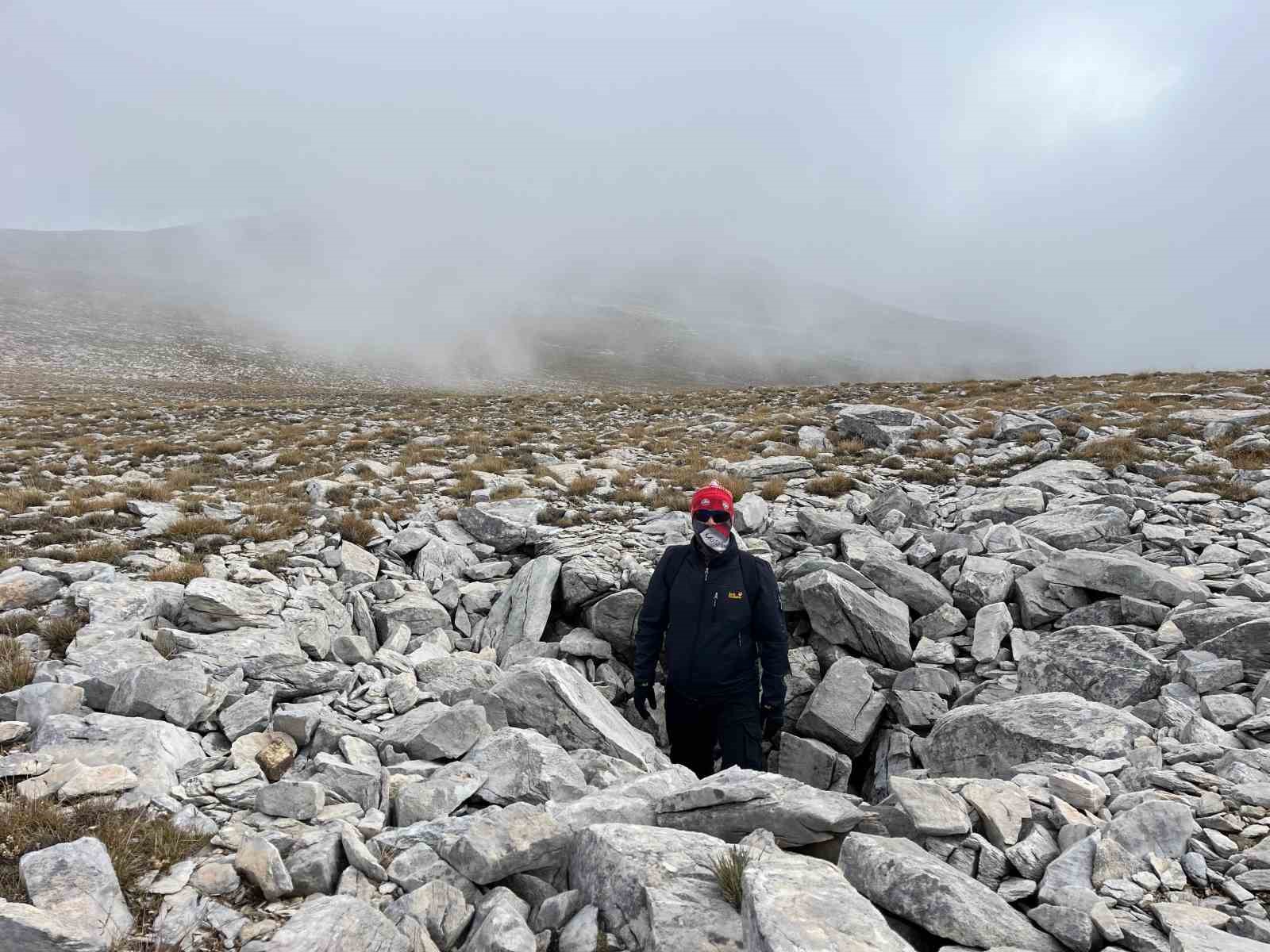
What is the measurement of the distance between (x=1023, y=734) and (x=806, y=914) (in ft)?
14.7

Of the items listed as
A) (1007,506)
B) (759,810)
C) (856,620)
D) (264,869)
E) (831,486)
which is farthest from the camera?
(831,486)

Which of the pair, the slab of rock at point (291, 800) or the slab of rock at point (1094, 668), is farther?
the slab of rock at point (1094, 668)

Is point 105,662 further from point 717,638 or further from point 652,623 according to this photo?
point 717,638

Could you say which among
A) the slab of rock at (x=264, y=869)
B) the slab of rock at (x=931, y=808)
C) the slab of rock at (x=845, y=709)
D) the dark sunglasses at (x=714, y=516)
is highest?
the dark sunglasses at (x=714, y=516)

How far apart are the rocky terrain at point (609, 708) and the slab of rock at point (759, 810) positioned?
31 mm

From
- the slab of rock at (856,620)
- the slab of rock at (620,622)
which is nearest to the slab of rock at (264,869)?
the slab of rock at (620,622)

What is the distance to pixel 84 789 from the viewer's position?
447 cm

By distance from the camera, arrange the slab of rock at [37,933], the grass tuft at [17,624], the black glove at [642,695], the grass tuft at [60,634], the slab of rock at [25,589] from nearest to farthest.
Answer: the slab of rock at [37,933] < the grass tuft at [60,634] < the grass tuft at [17,624] < the black glove at [642,695] < the slab of rock at [25,589]

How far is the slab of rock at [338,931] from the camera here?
342cm

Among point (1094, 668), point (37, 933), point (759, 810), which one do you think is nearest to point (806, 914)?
point (759, 810)

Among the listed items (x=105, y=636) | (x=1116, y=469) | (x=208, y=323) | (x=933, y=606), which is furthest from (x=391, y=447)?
(x=208, y=323)

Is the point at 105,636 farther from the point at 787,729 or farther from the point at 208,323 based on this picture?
the point at 208,323

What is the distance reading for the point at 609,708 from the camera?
305 inches

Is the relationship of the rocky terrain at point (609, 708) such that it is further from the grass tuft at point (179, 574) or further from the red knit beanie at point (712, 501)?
the red knit beanie at point (712, 501)
